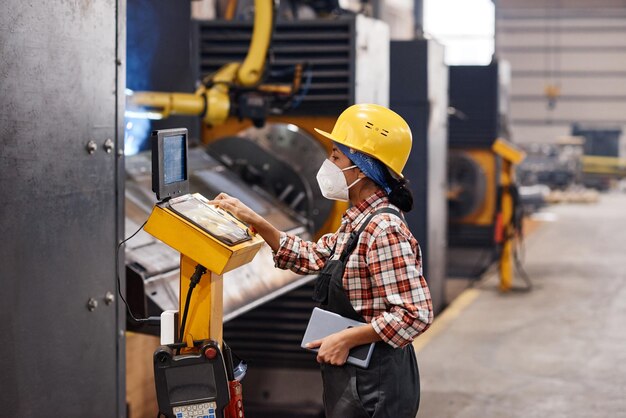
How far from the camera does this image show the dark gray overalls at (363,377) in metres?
2.53

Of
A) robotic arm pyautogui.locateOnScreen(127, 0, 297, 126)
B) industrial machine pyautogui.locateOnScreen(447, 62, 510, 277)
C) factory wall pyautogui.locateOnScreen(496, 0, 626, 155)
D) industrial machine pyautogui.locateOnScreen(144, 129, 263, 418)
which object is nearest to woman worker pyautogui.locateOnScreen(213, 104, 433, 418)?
industrial machine pyautogui.locateOnScreen(144, 129, 263, 418)

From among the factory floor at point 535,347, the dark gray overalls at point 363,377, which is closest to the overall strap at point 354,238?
the dark gray overalls at point 363,377

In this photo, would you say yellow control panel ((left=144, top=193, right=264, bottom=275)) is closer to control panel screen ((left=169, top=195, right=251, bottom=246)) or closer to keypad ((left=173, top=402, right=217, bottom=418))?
control panel screen ((left=169, top=195, right=251, bottom=246))

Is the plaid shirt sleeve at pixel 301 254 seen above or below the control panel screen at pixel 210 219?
below

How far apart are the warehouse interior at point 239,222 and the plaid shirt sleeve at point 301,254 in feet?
0.67

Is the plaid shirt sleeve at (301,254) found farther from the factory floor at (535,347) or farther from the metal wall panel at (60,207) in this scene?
the factory floor at (535,347)

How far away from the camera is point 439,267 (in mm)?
7523

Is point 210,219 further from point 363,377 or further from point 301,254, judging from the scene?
point 363,377

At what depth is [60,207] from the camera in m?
2.76

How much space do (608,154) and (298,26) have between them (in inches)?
728

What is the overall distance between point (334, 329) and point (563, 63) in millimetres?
25015

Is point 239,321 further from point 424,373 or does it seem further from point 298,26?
point 298,26

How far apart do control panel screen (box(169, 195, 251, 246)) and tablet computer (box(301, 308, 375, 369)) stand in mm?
296

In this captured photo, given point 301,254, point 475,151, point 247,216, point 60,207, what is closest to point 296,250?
point 301,254
